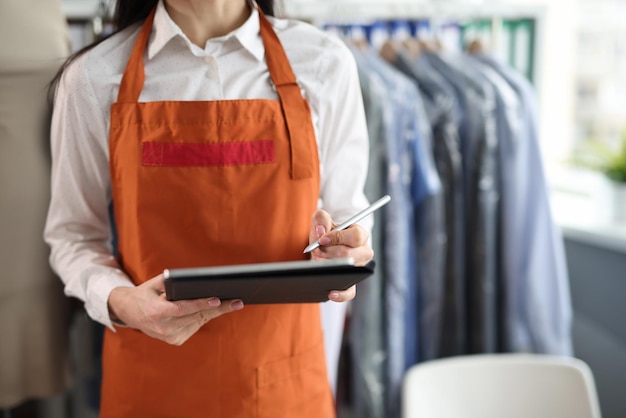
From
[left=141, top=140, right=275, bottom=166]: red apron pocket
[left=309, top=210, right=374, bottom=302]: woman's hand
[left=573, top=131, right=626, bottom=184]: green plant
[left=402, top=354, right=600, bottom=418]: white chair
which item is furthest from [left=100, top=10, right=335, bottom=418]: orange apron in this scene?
[left=573, top=131, right=626, bottom=184]: green plant

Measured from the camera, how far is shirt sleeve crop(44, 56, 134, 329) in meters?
1.12

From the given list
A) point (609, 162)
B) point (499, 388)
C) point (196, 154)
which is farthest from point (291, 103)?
point (609, 162)

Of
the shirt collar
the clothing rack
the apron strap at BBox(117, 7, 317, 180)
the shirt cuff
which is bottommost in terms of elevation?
the shirt cuff

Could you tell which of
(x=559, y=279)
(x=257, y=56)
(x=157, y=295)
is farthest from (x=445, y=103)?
(x=157, y=295)

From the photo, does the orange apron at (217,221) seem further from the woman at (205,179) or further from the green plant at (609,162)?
the green plant at (609,162)

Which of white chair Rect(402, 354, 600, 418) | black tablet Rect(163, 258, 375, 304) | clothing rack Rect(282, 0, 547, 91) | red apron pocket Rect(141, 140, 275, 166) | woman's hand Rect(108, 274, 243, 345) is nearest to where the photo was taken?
black tablet Rect(163, 258, 375, 304)

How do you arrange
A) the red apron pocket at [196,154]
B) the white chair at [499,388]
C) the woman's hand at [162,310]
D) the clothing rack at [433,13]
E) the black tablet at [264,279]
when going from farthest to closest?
the clothing rack at [433,13] < the white chair at [499,388] < the red apron pocket at [196,154] < the woman's hand at [162,310] < the black tablet at [264,279]

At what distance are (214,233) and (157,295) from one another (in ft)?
0.53

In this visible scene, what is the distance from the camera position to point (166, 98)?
1.13 meters

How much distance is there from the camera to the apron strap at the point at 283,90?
1.11m

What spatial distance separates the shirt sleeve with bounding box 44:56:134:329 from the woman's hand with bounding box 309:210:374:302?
14.2 inches

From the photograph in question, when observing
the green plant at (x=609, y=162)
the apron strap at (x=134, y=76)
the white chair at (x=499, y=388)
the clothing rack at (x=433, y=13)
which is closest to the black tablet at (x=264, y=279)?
the apron strap at (x=134, y=76)

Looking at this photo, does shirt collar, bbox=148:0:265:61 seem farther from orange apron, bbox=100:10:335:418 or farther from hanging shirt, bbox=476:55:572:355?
hanging shirt, bbox=476:55:572:355

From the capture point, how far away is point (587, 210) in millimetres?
2406
